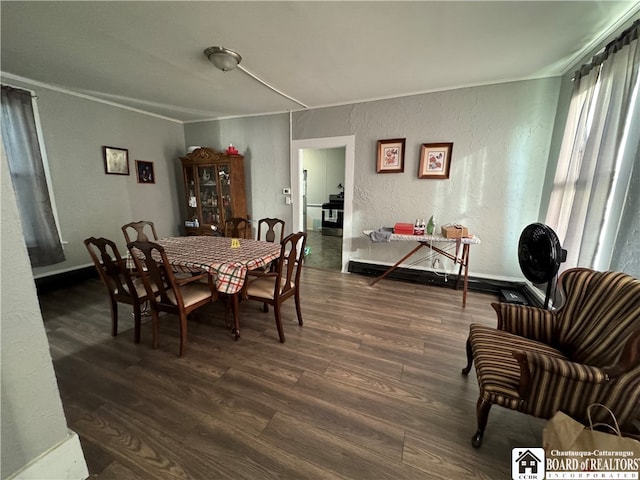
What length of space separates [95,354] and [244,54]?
9.06 ft

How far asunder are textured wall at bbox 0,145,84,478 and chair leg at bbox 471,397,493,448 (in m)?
1.90

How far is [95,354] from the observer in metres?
1.89

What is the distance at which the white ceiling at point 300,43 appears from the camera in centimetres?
158

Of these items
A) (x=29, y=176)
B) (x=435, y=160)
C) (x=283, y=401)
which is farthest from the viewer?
(x=435, y=160)

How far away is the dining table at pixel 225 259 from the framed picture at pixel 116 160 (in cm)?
183

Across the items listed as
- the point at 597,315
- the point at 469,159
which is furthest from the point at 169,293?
the point at 469,159

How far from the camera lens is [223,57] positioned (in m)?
2.04

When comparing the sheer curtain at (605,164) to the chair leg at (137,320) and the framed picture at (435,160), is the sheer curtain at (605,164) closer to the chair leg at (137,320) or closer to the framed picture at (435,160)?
the framed picture at (435,160)

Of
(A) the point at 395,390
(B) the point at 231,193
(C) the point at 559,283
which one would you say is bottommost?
(A) the point at 395,390

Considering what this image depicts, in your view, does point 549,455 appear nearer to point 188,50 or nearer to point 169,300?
point 169,300

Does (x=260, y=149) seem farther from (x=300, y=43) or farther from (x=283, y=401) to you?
(x=283, y=401)

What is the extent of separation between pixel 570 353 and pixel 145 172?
17.2 feet

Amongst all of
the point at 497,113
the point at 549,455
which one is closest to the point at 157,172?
the point at 497,113

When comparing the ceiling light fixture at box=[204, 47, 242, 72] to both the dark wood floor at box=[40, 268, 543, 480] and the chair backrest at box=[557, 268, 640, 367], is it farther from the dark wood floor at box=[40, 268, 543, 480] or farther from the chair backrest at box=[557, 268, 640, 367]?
the chair backrest at box=[557, 268, 640, 367]
